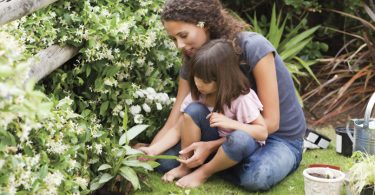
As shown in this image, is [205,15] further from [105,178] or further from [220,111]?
[105,178]

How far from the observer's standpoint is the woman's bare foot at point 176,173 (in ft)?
11.4

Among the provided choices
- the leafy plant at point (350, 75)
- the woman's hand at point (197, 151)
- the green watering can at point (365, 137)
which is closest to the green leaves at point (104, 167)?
the woman's hand at point (197, 151)

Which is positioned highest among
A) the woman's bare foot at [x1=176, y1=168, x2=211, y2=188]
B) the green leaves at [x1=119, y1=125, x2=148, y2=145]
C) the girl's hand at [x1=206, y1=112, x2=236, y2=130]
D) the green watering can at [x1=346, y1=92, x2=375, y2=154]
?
the girl's hand at [x1=206, y1=112, x2=236, y2=130]

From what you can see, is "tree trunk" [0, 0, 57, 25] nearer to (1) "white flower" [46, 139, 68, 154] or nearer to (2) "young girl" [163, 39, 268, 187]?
(1) "white flower" [46, 139, 68, 154]

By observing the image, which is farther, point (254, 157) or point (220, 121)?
point (254, 157)

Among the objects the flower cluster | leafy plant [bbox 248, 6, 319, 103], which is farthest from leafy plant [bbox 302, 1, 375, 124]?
the flower cluster

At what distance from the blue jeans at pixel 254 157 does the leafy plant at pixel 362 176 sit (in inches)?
18.2

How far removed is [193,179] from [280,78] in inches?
29.2

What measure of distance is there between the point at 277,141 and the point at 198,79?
0.64m

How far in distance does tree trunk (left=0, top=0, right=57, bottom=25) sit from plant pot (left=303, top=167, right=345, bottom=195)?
1560 millimetres

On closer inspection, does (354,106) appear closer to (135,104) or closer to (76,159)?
(135,104)

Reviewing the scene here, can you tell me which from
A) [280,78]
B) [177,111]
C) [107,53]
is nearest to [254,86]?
[280,78]

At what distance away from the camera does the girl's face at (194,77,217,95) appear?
127 inches

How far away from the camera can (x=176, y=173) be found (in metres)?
3.49
